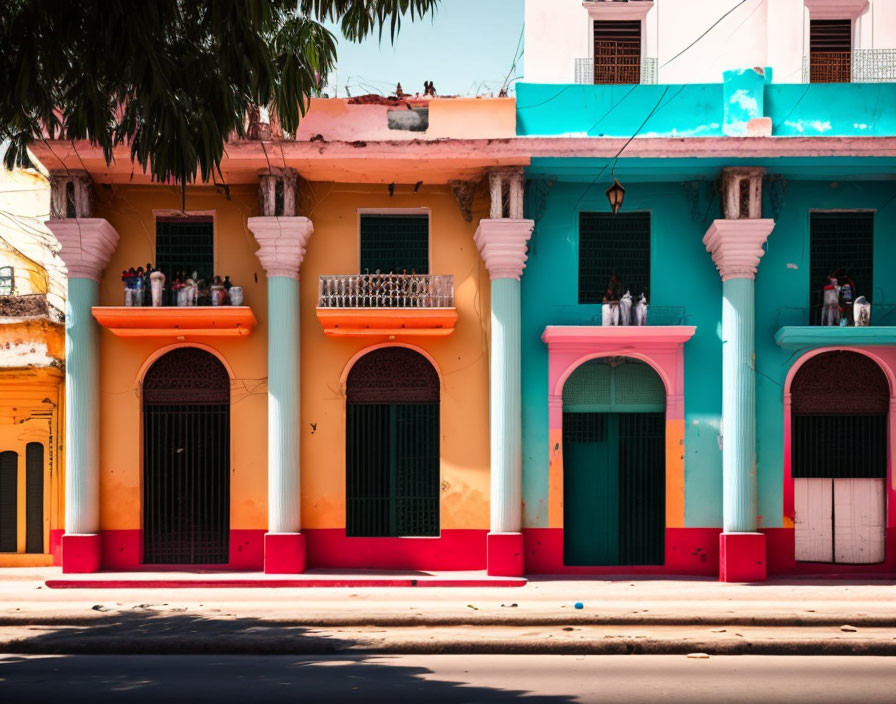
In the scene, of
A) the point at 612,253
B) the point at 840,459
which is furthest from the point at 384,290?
the point at 840,459

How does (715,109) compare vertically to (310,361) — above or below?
above

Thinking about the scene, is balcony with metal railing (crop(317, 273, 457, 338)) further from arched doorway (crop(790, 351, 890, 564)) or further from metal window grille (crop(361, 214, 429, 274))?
arched doorway (crop(790, 351, 890, 564))

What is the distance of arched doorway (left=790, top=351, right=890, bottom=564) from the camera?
47.9ft

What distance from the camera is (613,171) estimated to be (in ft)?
47.6

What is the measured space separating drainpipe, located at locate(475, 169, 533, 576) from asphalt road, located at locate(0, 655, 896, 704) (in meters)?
4.18

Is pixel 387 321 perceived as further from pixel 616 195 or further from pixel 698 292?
pixel 698 292

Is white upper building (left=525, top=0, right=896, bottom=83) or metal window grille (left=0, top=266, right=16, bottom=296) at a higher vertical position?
white upper building (left=525, top=0, right=896, bottom=83)

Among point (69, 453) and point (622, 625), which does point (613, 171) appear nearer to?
→ point (622, 625)

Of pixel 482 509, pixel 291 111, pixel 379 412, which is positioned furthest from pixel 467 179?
pixel 291 111

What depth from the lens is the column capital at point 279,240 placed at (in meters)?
14.3

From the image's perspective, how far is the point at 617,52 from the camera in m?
15.4

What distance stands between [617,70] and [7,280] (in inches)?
409

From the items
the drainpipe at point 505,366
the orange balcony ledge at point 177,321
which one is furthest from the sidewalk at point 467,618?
the orange balcony ledge at point 177,321

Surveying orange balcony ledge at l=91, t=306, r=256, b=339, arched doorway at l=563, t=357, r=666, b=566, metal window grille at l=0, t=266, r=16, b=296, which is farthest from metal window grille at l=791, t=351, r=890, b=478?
metal window grille at l=0, t=266, r=16, b=296
